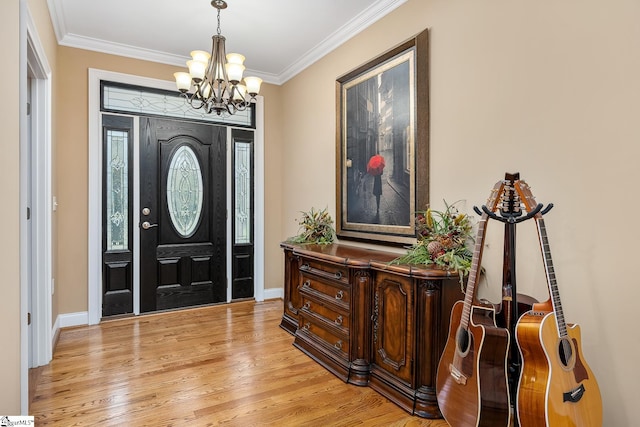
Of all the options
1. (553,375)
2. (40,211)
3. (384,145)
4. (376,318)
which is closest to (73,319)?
(40,211)

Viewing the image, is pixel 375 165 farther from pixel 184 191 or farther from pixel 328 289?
pixel 184 191

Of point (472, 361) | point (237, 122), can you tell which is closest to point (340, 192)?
point (237, 122)

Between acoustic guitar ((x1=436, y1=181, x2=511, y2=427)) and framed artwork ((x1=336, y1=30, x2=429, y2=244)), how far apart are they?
3.22ft

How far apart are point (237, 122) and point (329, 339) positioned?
2.90m

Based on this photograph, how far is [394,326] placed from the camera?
92.0 inches

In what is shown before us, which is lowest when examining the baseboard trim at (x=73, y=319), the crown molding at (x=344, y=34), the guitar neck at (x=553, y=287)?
the baseboard trim at (x=73, y=319)

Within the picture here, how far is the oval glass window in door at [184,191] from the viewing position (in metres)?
4.22

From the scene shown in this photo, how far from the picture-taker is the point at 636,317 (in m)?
1.64

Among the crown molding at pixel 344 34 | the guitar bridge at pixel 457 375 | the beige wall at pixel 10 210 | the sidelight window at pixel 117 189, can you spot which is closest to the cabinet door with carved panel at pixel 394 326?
the guitar bridge at pixel 457 375

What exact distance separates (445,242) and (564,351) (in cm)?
93

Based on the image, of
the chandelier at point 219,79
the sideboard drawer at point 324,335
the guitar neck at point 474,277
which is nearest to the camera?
the guitar neck at point 474,277

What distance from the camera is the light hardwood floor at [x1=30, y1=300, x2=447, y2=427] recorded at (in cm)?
213

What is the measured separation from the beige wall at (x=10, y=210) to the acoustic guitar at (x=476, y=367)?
2.03m

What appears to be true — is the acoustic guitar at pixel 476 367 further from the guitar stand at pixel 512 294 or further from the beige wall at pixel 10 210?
the beige wall at pixel 10 210
